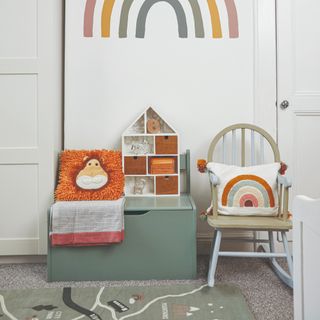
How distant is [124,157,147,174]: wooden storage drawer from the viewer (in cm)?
200

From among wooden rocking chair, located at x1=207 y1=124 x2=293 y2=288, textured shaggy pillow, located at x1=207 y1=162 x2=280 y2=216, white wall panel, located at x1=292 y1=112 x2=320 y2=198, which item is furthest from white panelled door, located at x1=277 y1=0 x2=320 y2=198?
textured shaggy pillow, located at x1=207 y1=162 x2=280 y2=216

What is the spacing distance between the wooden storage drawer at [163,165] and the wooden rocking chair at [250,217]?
26 centimetres

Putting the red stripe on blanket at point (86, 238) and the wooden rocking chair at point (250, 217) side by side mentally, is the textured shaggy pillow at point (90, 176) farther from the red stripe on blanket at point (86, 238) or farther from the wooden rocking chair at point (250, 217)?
the wooden rocking chair at point (250, 217)

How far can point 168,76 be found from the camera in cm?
210

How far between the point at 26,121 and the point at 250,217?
4.34ft

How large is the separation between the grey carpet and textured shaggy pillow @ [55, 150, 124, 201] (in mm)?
428

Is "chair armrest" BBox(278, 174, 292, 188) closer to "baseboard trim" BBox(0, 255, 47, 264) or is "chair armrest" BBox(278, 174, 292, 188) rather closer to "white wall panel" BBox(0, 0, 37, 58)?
"baseboard trim" BBox(0, 255, 47, 264)

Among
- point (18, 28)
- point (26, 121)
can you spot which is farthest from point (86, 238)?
point (18, 28)

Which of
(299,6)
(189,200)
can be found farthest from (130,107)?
(299,6)

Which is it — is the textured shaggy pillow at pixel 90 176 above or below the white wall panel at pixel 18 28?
below

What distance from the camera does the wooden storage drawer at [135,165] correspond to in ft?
6.56

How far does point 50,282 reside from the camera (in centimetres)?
164

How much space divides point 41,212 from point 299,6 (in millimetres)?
2015

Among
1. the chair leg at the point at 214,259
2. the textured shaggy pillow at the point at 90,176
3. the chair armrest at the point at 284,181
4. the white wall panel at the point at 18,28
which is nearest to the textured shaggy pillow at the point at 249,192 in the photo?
the chair armrest at the point at 284,181
